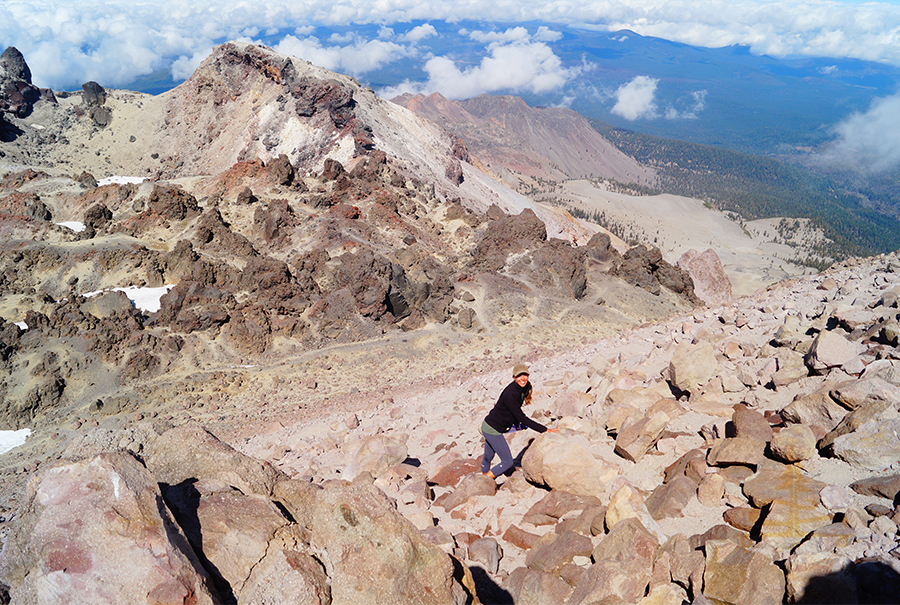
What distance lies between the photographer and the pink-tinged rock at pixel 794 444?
4914 millimetres

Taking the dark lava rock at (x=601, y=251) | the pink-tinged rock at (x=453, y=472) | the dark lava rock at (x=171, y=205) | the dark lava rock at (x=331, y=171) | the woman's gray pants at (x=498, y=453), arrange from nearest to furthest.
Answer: the woman's gray pants at (x=498, y=453) → the pink-tinged rock at (x=453, y=472) → the dark lava rock at (x=171, y=205) → the dark lava rock at (x=601, y=251) → the dark lava rock at (x=331, y=171)

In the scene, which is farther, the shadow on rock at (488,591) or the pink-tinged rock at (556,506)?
the pink-tinged rock at (556,506)

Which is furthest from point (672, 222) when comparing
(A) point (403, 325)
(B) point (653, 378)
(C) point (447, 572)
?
(C) point (447, 572)

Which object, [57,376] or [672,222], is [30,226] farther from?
[672,222]

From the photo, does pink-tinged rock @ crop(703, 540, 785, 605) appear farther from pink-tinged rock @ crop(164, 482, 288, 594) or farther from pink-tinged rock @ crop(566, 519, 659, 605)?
pink-tinged rock @ crop(164, 482, 288, 594)

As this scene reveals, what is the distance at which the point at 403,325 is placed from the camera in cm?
1886

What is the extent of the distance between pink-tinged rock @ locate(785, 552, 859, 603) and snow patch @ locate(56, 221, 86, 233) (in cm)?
2813

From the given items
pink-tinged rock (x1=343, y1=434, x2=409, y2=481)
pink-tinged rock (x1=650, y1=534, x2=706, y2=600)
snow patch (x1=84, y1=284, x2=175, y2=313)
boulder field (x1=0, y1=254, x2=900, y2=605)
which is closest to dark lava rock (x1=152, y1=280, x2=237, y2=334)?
snow patch (x1=84, y1=284, x2=175, y2=313)

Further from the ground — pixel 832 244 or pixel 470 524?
pixel 470 524

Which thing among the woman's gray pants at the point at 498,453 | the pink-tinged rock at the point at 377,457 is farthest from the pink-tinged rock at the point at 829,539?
the pink-tinged rock at the point at 377,457

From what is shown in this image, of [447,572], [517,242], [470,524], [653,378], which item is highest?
[447,572]

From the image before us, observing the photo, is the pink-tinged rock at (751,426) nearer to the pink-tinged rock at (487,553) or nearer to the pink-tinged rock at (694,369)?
the pink-tinged rock at (694,369)

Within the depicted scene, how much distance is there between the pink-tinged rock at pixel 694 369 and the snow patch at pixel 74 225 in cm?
2616

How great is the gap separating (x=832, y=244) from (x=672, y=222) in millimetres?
32577
